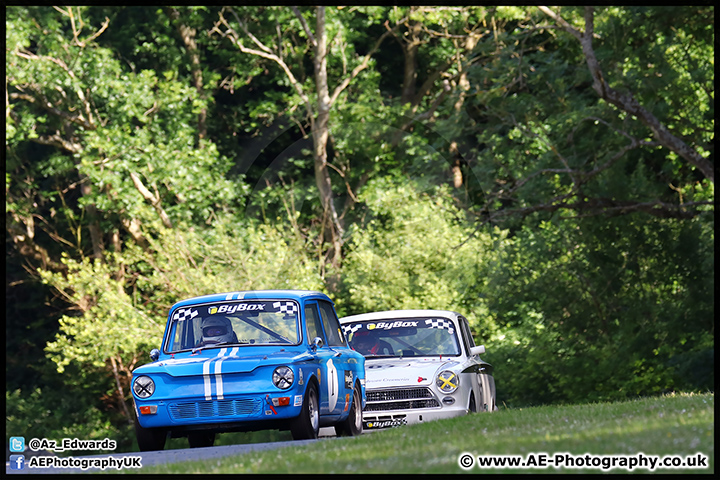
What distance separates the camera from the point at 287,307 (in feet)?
41.9

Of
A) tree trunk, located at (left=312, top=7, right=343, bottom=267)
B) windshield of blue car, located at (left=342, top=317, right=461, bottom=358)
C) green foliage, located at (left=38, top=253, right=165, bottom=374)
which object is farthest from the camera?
tree trunk, located at (left=312, top=7, right=343, bottom=267)

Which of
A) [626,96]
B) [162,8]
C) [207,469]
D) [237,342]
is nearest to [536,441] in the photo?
[207,469]

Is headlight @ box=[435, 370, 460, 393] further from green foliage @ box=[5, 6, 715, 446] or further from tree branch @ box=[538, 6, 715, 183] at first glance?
green foliage @ box=[5, 6, 715, 446]

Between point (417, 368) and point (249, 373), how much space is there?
13.1ft

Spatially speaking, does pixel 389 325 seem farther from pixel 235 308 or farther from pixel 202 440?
pixel 235 308

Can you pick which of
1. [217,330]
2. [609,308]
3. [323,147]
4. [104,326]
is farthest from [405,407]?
[323,147]

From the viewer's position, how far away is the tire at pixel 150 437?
11.7m

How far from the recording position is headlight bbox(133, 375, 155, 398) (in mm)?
11500

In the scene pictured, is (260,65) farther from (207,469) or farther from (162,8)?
(207,469)

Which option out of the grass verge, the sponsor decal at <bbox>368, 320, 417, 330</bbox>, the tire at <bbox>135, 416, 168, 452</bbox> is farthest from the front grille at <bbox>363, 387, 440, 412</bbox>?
the tire at <bbox>135, 416, 168, 452</bbox>

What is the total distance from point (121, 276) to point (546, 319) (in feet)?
49.9

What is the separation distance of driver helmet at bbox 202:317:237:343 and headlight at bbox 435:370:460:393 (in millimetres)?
3366

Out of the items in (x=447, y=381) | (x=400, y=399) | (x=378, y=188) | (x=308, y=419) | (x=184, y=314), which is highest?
(x=378, y=188)

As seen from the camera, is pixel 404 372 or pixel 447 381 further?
pixel 404 372
